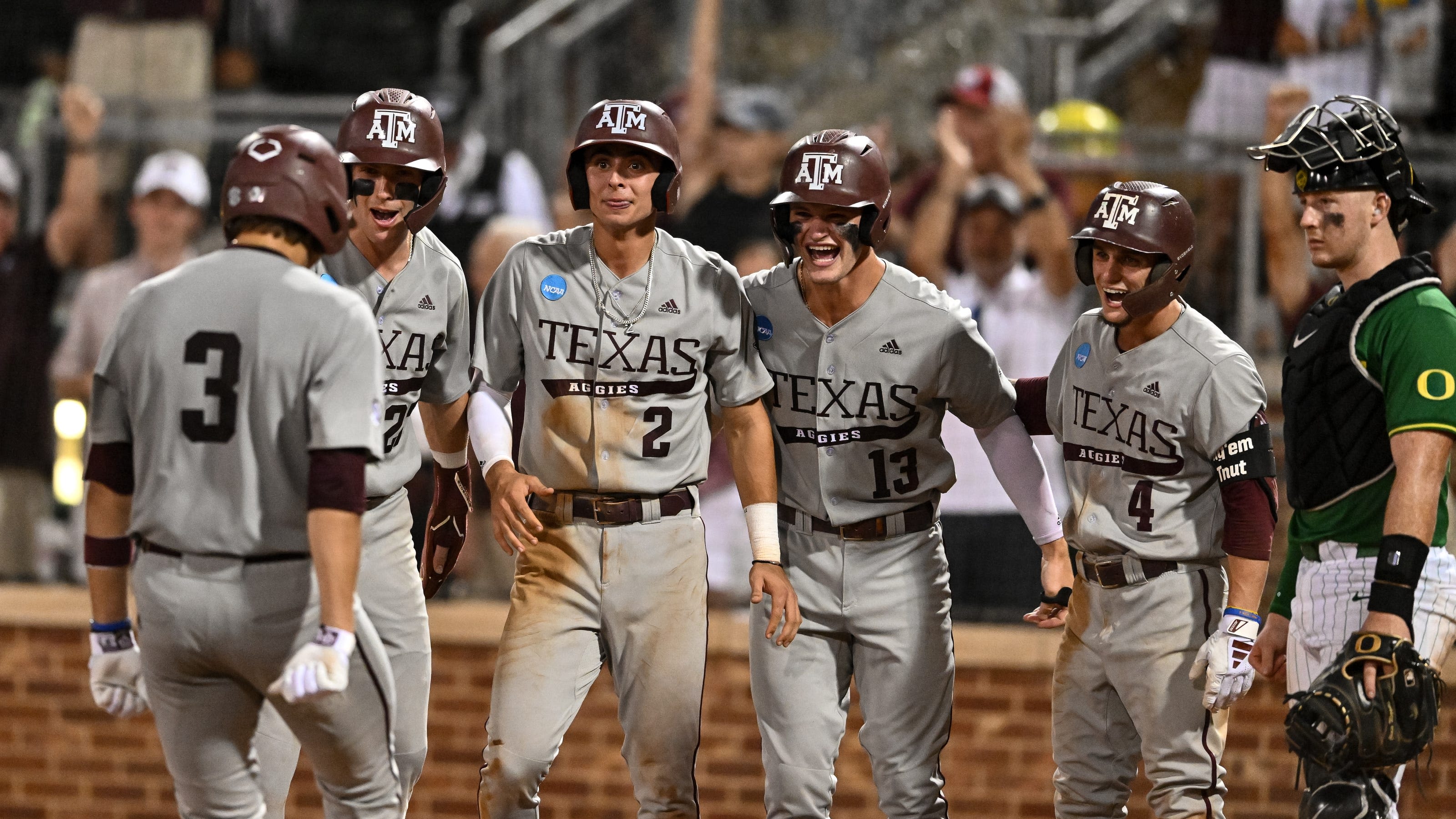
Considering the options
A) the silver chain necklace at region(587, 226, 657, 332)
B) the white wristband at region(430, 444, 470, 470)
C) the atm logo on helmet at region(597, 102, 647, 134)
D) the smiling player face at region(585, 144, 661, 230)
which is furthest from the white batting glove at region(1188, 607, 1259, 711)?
the white wristband at region(430, 444, 470, 470)

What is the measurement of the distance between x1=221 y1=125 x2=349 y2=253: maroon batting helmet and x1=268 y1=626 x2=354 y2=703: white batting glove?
2.86ft

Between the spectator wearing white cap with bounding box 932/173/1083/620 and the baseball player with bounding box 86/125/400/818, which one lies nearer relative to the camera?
the baseball player with bounding box 86/125/400/818

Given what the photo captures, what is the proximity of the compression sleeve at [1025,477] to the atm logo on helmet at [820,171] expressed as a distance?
91cm

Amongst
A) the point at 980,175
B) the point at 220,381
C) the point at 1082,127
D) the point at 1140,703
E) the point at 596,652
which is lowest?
the point at 1140,703

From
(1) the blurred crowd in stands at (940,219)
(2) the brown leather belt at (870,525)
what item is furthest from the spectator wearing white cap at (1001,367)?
(2) the brown leather belt at (870,525)

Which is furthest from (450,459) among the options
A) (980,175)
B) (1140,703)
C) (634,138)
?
(980,175)

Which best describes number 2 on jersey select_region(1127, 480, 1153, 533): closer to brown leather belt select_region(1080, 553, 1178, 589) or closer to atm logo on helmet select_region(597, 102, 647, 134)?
brown leather belt select_region(1080, 553, 1178, 589)

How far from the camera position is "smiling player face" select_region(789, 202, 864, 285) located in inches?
173

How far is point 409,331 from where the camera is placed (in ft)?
14.5

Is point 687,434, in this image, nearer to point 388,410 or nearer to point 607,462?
point 607,462

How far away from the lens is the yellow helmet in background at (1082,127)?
731 cm

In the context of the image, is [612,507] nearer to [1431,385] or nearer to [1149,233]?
[1149,233]

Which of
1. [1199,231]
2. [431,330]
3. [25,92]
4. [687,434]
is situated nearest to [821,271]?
[687,434]

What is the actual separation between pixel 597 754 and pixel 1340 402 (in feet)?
13.1
